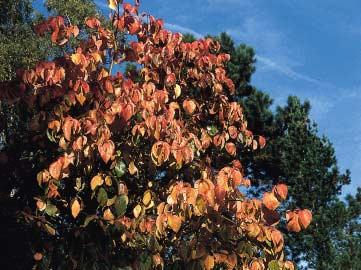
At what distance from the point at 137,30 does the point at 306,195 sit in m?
10.9

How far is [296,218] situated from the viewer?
5789 mm

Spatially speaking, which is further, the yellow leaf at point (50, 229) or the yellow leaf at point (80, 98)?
the yellow leaf at point (80, 98)

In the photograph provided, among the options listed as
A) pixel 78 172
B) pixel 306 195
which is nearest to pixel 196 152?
pixel 78 172

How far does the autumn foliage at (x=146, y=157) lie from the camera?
6004 millimetres

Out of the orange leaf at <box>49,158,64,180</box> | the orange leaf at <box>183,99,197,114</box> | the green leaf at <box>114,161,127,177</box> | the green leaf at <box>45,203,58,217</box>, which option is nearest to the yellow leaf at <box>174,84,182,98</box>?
the orange leaf at <box>183,99,197,114</box>

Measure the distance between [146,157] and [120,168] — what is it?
0.74 metres

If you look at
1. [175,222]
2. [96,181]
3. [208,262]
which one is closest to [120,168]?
[96,181]

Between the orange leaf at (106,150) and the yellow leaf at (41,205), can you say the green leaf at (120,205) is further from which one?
the yellow leaf at (41,205)

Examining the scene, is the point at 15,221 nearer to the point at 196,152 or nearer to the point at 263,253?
the point at 196,152

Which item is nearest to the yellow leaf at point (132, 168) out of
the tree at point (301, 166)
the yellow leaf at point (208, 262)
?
the yellow leaf at point (208, 262)

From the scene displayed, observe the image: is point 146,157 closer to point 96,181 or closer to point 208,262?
point 96,181

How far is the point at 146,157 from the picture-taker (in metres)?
7.41

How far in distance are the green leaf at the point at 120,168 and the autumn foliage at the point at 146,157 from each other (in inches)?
0.5

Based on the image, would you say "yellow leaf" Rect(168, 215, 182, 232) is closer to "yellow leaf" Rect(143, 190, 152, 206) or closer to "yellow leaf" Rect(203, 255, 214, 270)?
"yellow leaf" Rect(203, 255, 214, 270)
